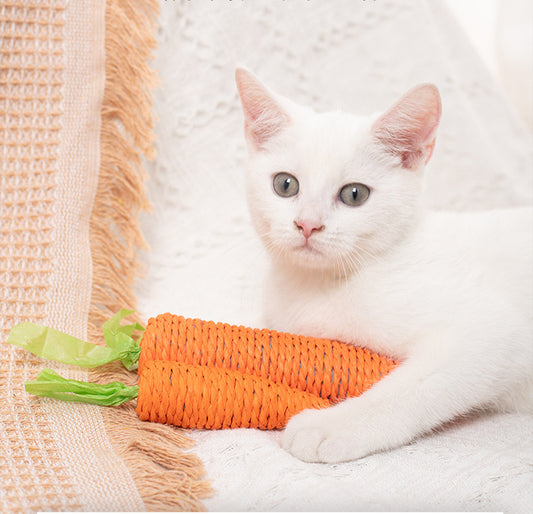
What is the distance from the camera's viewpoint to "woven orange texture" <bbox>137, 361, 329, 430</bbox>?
3.40ft

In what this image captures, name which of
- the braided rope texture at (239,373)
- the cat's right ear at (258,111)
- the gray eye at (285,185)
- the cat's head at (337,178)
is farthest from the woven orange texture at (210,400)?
the cat's right ear at (258,111)

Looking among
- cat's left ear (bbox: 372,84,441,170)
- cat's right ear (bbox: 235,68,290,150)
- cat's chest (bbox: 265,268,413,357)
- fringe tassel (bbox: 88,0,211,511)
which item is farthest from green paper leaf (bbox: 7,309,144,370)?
cat's left ear (bbox: 372,84,441,170)

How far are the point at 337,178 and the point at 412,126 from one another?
168mm

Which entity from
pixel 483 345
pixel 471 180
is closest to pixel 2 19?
pixel 483 345

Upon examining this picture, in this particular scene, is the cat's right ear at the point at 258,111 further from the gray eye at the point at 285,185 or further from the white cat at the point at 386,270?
the gray eye at the point at 285,185

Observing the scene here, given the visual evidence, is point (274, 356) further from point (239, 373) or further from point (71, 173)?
point (71, 173)

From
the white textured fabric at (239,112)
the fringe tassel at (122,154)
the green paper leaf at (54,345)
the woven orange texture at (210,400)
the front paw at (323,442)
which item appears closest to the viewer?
the front paw at (323,442)

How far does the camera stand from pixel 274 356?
112cm

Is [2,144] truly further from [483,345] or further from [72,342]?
[483,345]

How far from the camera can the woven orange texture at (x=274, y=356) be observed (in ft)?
3.61

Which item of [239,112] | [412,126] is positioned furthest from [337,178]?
[239,112]

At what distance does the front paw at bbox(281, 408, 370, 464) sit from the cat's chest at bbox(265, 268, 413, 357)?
0.67 feet

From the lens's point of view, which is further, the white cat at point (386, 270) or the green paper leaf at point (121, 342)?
the green paper leaf at point (121, 342)

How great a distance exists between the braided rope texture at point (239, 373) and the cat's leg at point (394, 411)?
67 millimetres
